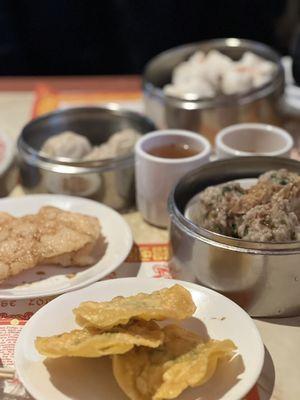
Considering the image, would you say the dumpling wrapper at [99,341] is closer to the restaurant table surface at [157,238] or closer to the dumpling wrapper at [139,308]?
the dumpling wrapper at [139,308]

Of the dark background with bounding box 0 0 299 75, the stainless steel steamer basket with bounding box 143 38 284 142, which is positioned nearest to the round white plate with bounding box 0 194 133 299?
the stainless steel steamer basket with bounding box 143 38 284 142

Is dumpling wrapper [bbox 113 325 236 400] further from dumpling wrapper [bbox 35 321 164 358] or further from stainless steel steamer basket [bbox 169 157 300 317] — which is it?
stainless steel steamer basket [bbox 169 157 300 317]

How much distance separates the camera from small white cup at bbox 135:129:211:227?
70.2 inches

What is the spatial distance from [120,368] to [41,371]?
157 millimetres

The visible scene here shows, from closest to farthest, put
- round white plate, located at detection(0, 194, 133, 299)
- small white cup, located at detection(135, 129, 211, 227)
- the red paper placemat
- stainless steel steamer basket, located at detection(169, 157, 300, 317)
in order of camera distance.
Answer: the red paper placemat
stainless steel steamer basket, located at detection(169, 157, 300, 317)
round white plate, located at detection(0, 194, 133, 299)
small white cup, located at detection(135, 129, 211, 227)

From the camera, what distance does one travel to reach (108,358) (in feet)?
4.22

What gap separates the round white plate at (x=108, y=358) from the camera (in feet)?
3.93

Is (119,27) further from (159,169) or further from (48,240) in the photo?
(48,240)

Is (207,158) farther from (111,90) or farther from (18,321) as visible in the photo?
(111,90)

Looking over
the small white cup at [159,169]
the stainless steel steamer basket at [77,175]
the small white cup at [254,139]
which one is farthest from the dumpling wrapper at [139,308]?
the small white cup at [254,139]

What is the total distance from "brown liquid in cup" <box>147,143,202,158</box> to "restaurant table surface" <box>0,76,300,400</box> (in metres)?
0.20

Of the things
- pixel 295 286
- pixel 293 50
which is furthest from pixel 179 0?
pixel 295 286

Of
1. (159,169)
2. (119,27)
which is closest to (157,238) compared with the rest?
(159,169)

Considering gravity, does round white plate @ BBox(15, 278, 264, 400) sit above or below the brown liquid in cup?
below
